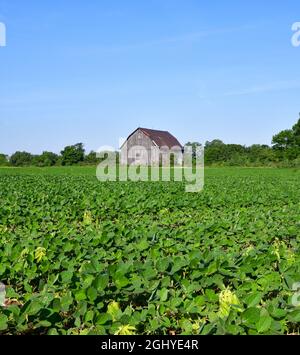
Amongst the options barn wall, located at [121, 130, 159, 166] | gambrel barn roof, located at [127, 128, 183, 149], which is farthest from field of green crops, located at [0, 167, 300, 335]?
gambrel barn roof, located at [127, 128, 183, 149]

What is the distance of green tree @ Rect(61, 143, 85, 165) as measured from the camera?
250ft

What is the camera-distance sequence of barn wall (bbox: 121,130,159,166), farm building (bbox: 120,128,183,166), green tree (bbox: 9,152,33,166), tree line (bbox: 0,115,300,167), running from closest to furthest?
1. farm building (bbox: 120,128,183,166)
2. barn wall (bbox: 121,130,159,166)
3. tree line (bbox: 0,115,300,167)
4. green tree (bbox: 9,152,33,166)

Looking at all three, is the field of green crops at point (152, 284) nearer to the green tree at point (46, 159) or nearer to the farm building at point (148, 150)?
the farm building at point (148, 150)

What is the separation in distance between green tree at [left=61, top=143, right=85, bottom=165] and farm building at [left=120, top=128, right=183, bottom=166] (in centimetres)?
1165

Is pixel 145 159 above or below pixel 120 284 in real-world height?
above

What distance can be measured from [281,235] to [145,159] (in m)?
59.9

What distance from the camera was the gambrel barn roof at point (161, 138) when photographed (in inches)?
2638

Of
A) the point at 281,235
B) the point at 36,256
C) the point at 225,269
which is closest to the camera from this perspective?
the point at 225,269

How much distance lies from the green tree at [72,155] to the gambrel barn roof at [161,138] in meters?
12.5

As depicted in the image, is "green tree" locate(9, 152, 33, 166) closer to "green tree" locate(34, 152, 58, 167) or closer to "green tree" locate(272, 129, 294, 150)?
"green tree" locate(34, 152, 58, 167)

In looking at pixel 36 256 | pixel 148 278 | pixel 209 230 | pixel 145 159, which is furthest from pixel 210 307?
pixel 145 159

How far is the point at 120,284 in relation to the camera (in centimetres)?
351

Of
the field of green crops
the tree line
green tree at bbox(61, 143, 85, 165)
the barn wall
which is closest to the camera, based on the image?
the field of green crops
